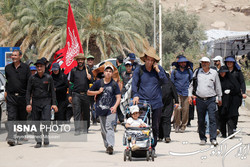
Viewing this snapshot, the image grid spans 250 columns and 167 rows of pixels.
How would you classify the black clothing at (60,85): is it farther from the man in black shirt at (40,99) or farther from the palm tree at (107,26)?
the palm tree at (107,26)

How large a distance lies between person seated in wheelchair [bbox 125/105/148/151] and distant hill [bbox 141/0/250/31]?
401 feet

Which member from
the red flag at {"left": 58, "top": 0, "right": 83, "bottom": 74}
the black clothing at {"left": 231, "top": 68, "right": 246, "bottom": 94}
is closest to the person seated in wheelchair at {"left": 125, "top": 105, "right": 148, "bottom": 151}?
the black clothing at {"left": 231, "top": 68, "right": 246, "bottom": 94}

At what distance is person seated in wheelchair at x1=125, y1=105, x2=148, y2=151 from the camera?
364 inches

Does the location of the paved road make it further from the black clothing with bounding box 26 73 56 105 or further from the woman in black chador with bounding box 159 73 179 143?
the black clothing with bounding box 26 73 56 105

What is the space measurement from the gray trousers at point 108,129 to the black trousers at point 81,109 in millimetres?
3258

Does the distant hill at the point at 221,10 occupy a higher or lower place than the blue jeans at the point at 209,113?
higher

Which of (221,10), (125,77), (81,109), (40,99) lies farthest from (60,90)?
(221,10)

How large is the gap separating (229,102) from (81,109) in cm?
359

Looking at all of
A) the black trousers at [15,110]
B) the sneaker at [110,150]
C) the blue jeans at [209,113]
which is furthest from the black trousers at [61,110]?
the sneaker at [110,150]

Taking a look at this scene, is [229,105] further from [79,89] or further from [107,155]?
[107,155]

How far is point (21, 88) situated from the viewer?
12008mm

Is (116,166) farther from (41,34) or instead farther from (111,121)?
(41,34)

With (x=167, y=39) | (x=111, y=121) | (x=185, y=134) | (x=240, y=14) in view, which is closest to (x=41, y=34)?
(x=185, y=134)

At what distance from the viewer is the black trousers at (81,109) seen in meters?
14.1
